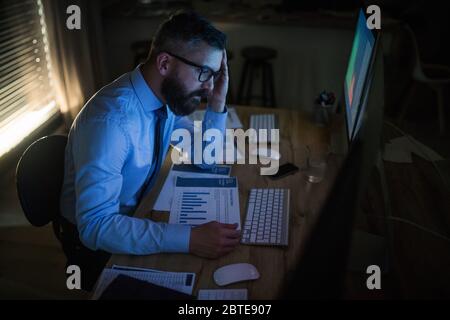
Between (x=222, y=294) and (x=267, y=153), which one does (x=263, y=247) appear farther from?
(x=267, y=153)

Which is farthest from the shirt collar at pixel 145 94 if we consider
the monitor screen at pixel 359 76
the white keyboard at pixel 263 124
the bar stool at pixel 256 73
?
the bar stool at pixel 256 73

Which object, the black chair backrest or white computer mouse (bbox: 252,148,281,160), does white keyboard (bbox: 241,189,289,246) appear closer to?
white computer mouse (bbox: 252,148,281,160)

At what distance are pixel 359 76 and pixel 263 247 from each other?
68 cm

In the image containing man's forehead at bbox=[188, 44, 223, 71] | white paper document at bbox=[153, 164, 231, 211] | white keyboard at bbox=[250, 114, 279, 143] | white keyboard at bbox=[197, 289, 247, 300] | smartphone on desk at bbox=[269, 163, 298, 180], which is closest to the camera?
white keyboard at bbox=[197, 289, 247, 300]

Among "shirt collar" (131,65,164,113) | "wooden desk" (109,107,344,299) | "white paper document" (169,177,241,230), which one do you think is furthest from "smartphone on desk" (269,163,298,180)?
"shirt collar" (131,65,164,113)

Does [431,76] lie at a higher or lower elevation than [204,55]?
lower

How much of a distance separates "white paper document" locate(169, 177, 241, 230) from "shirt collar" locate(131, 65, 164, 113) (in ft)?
0.96

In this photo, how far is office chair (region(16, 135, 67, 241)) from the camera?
1283mm

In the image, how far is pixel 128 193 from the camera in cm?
139

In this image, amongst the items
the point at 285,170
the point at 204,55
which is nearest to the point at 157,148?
the point at 204,55

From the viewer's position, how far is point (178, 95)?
4.37 feet

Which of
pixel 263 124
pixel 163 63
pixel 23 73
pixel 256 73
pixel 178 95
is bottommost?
pixel 256 73
